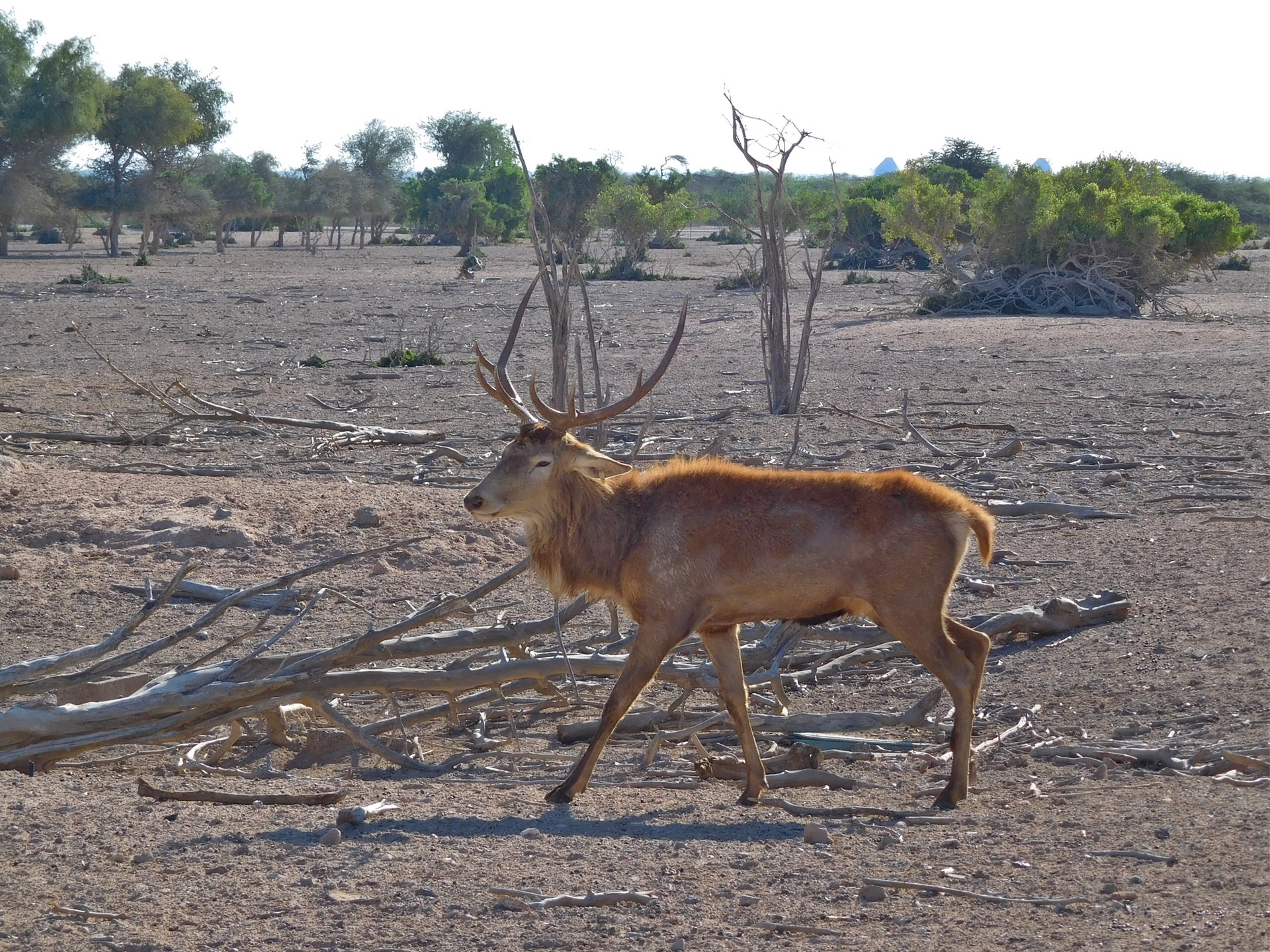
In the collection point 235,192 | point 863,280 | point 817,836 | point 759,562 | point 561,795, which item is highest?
A: point 235,192

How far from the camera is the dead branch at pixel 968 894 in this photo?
14.7 ft

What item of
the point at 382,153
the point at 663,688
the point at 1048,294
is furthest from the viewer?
the point at 382,153

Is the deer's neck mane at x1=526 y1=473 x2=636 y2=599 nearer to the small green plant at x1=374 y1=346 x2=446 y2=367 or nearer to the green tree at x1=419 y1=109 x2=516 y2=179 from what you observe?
the small green plant at x1=374 y1=346 x2=446 y2=367

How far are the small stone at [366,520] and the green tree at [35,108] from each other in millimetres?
48014

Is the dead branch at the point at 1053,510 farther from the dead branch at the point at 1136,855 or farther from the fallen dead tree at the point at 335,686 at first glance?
the dead branch at the point at 1136,855

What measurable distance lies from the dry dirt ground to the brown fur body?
54 centimetres

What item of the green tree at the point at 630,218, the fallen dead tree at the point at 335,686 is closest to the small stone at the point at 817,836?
the fallen dead tree at the point at 335,686

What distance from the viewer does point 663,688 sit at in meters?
8.31

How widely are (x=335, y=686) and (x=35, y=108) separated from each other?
177 feet

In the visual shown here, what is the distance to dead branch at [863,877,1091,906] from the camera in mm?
4484

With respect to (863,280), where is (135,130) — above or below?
above

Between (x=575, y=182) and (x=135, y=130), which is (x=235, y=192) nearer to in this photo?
(x=135, y=130)


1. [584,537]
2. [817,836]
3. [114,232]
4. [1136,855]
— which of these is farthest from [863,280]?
[1136,855]

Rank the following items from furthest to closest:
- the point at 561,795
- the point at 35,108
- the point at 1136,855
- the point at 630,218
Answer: the point at 35,108 → the point at 630,218 → the point at 561,795 → the point at 1136,855
